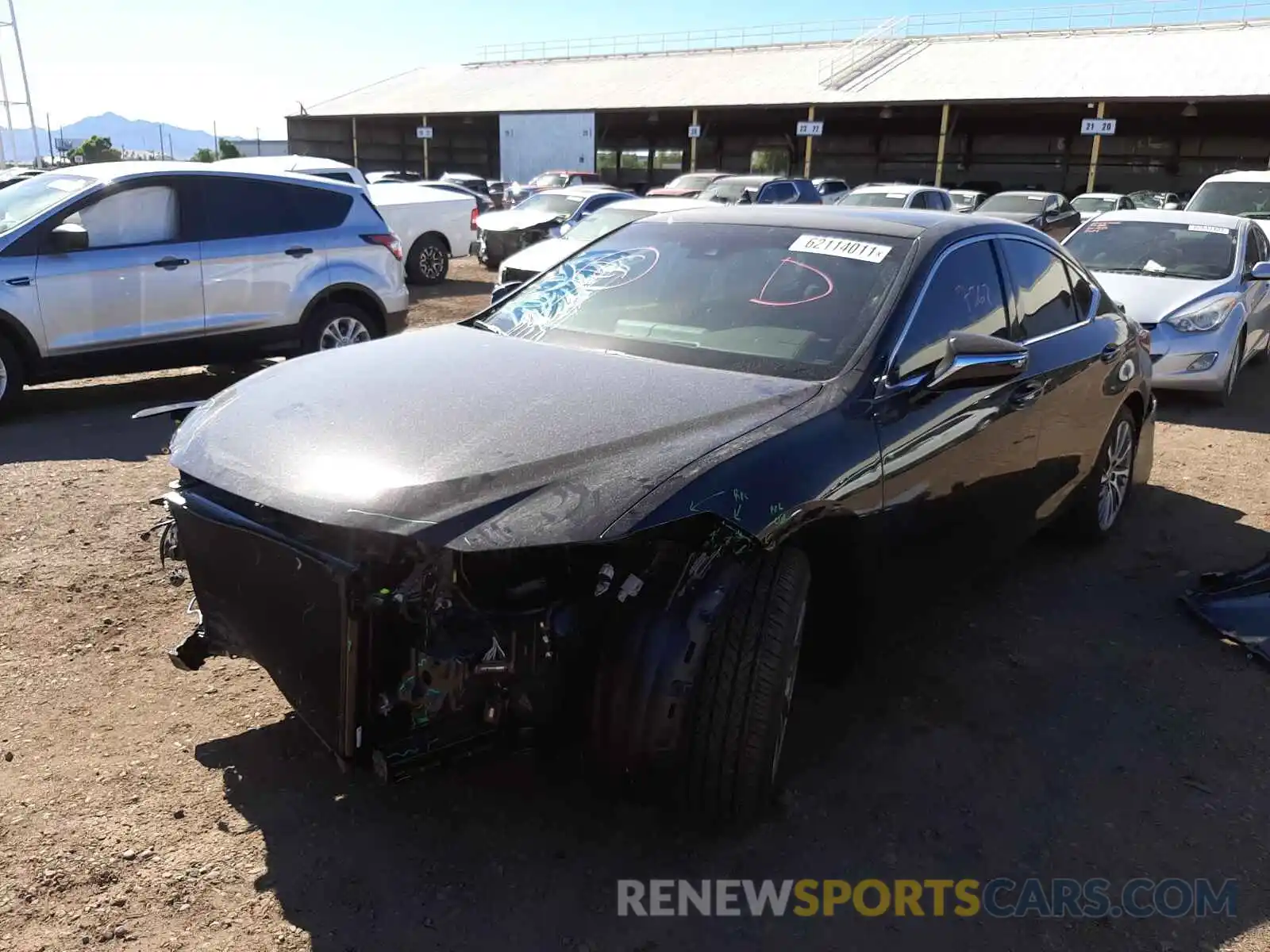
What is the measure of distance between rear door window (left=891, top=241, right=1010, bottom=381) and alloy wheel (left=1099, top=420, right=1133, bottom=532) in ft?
5.04

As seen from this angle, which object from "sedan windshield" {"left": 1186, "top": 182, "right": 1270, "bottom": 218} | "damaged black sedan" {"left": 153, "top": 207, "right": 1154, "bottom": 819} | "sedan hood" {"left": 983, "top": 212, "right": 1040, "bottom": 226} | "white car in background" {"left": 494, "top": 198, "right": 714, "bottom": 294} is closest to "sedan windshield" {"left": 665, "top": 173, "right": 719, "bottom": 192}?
"sedan hood" {"left": 983, "top": 212, "right": 1040, "bottom": 226}

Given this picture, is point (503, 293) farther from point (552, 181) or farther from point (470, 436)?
point (552, 181)

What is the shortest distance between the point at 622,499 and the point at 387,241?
7.08 metres

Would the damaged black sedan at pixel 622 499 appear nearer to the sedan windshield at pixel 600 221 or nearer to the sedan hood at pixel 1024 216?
the sedan windshield at pixel 600 221

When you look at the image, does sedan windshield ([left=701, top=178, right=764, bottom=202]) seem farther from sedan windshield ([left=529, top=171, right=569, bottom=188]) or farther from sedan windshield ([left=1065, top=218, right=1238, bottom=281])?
sedan windshield ([left=1065, top=218, right=1238, bottom=281])

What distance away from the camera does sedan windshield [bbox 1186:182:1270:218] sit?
13.9 meters

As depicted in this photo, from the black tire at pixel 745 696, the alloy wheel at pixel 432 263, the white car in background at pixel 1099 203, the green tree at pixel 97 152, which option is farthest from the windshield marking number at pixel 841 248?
the green tree at pixel 97 152

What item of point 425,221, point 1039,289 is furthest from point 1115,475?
point 425,221

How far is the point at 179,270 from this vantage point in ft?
24.8

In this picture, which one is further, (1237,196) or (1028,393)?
(1237,196)

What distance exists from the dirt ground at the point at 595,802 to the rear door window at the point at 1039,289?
49.8 inches

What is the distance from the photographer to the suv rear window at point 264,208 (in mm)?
7840

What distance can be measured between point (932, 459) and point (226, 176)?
22.1 feet

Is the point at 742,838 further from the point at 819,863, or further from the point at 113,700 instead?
the point at 113,700
